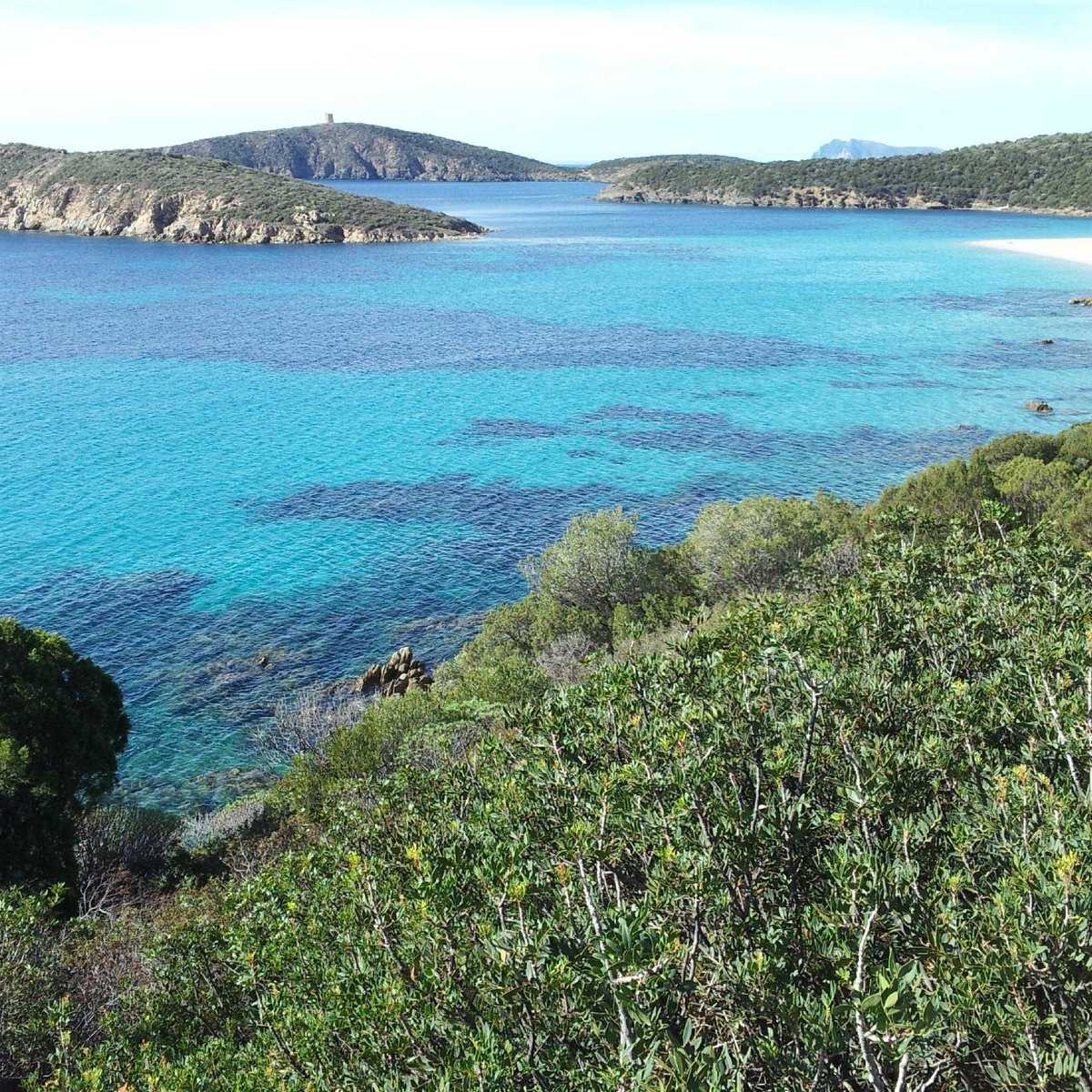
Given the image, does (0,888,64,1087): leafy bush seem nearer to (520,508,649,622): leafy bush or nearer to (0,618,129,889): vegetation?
(0,618,129,889): vegetation

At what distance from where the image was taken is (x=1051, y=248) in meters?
133

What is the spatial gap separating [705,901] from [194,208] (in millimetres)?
176892

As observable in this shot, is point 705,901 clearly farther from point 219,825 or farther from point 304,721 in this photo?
point 304,721

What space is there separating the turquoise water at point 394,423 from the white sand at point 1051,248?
20.1 feet

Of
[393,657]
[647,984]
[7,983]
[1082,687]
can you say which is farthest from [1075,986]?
[393,657]

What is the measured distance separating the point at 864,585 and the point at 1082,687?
5.59m

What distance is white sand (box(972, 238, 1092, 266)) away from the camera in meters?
127

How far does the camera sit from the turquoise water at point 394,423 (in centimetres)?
3725

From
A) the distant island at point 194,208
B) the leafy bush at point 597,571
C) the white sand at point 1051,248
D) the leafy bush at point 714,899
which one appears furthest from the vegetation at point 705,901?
the distant island at point 194,208

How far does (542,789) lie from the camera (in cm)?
1084

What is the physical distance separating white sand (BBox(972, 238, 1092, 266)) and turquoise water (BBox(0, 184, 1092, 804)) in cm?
614

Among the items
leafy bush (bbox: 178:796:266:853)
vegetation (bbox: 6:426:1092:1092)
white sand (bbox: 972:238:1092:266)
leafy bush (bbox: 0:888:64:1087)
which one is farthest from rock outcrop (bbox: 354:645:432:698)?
white sand (bbox: 972:238:1092:266)

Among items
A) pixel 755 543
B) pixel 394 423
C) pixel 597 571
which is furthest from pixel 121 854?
pixel 394 423

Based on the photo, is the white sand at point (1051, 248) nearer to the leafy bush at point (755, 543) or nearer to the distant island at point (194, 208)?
the distant island at point (194, 208)
